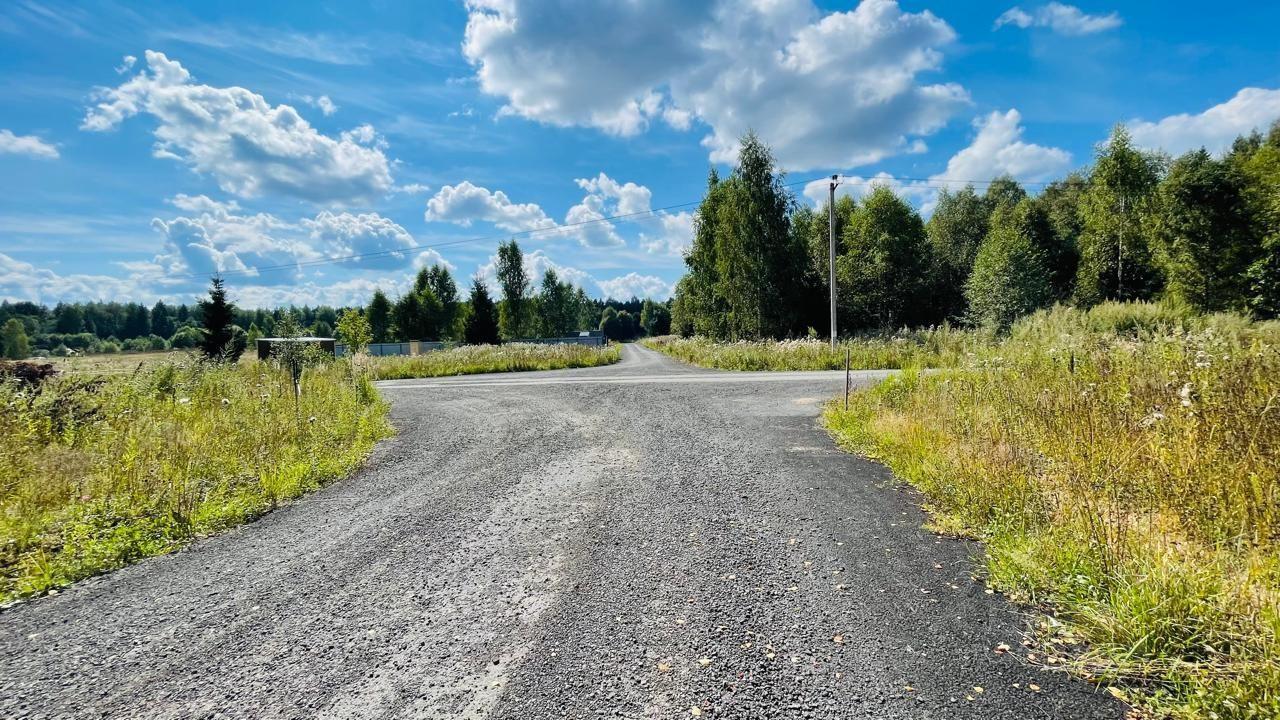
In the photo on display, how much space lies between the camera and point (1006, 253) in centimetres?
2481

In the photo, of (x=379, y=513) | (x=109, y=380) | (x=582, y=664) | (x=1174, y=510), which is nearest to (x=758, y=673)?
(x=582, y=664)

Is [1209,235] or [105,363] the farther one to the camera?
[1209,235]

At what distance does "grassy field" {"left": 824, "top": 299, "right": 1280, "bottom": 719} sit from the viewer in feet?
7.70

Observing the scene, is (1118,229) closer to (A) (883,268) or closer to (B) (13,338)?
(A) (883,268)

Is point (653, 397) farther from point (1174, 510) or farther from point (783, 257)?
point (783, 257)

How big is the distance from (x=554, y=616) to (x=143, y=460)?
571cm

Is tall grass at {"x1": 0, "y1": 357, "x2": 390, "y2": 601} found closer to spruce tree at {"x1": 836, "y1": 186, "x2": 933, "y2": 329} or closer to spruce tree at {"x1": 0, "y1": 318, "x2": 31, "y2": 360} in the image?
spruce tree at {"x1": 0, "y1": 318, "x2": 31, "y2": 360}

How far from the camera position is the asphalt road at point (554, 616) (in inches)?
91.9

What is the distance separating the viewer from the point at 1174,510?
346cm

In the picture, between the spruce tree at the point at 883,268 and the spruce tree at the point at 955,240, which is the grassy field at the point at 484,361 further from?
the spruce tree at the point at 955,240

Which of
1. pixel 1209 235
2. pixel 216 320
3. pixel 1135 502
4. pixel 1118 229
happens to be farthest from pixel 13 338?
pixel 1118 229

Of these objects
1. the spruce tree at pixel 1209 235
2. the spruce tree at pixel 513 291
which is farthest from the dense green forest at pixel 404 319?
the spruce tree at pixel 1209 235

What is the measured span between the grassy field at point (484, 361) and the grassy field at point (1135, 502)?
1888 centimetres

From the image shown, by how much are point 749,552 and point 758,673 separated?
137cm
